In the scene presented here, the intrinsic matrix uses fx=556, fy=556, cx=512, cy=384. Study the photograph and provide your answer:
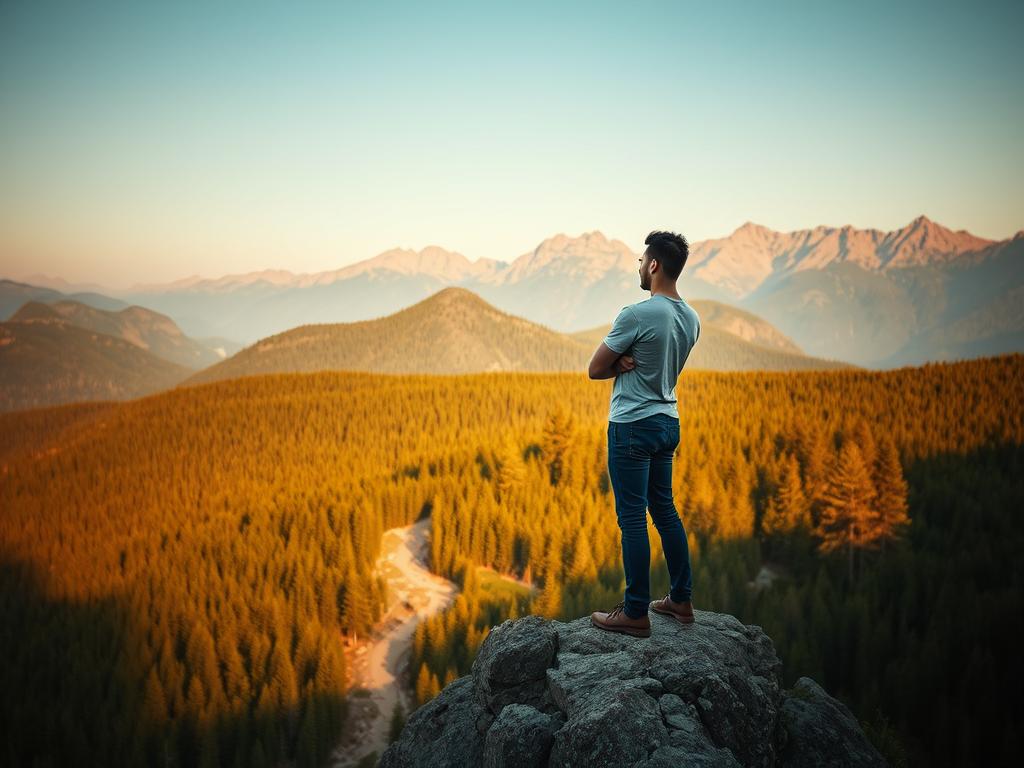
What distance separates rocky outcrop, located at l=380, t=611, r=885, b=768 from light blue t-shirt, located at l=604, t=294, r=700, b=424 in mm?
4055

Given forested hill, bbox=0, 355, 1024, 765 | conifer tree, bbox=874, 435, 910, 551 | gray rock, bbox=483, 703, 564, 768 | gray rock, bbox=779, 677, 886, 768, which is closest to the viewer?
gray rock, bbox=483, 703, 564, 768

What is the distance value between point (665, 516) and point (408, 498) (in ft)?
289

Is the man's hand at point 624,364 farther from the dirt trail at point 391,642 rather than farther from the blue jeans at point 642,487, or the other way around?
the dirt trail at point 391,642

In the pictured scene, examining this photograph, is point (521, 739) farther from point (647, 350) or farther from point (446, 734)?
point (647, 350)

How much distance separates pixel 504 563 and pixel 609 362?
248 feet

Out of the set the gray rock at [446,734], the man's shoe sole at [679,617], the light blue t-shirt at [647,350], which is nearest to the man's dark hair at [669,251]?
the light blue t-shirt at [647,350]

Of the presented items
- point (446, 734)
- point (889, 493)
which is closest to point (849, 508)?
point (889, 493)

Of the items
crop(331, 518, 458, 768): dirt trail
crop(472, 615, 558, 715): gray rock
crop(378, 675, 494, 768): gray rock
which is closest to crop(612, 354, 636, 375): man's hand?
crop(472, 615, 558, 715): gray rock

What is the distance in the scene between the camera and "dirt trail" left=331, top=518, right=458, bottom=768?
189ft

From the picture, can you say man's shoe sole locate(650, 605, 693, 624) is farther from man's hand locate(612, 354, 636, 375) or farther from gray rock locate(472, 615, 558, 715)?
man's hand locate(612, 354, 636, 375)

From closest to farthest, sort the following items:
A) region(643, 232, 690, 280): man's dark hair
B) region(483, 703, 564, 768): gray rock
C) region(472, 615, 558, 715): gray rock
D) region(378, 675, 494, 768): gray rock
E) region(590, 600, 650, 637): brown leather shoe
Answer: region(643, 232, 690, 280): man's dark hair → region(483, 703, 564, 768): gray rock → region(590, 600, 650, 637): brown leather shoe → region(472, 615, 558, 715): gray rock → region(378, 675, 494, 768): gray rock

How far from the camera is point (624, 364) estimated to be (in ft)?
26.5

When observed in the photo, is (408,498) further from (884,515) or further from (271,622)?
(884,515)

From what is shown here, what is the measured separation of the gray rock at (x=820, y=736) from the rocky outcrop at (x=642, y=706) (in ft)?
0.06
